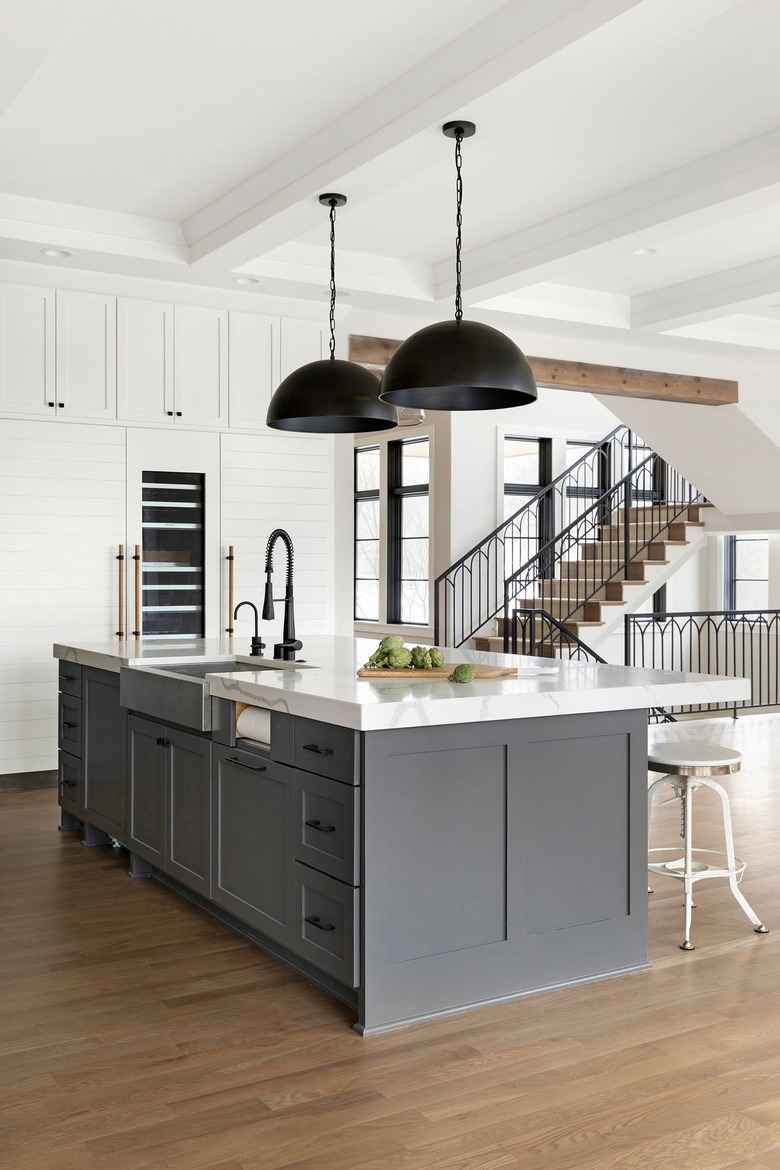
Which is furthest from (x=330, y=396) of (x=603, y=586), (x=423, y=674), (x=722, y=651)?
(x=722, y=651)

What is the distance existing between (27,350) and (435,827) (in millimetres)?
4263

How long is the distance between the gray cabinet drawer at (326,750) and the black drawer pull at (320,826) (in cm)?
14

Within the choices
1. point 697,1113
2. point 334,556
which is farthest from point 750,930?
point 334,556

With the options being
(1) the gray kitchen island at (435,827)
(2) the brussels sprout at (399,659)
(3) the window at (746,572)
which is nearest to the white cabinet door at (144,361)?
(1) the gray kitchen island at (435,827)

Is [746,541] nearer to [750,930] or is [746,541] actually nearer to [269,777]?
[750,930]

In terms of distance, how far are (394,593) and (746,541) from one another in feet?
13.2

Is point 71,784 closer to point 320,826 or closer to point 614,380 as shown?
point 320,826

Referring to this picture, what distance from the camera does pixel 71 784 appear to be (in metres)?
5.27


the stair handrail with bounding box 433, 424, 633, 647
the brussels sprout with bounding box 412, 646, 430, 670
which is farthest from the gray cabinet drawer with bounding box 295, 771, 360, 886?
the stair handrail with bounding box 433, 424, 633, 647

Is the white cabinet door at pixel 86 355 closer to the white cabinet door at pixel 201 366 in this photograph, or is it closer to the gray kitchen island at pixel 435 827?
the white cabinet door at pixel 201 366

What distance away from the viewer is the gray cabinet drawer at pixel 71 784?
16.9 ft

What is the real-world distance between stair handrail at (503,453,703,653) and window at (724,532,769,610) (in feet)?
3.47

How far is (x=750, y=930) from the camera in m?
3.89

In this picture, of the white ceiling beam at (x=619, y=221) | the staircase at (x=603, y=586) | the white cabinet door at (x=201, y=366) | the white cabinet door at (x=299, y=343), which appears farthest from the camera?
the staircase at (x=603, y=586)
